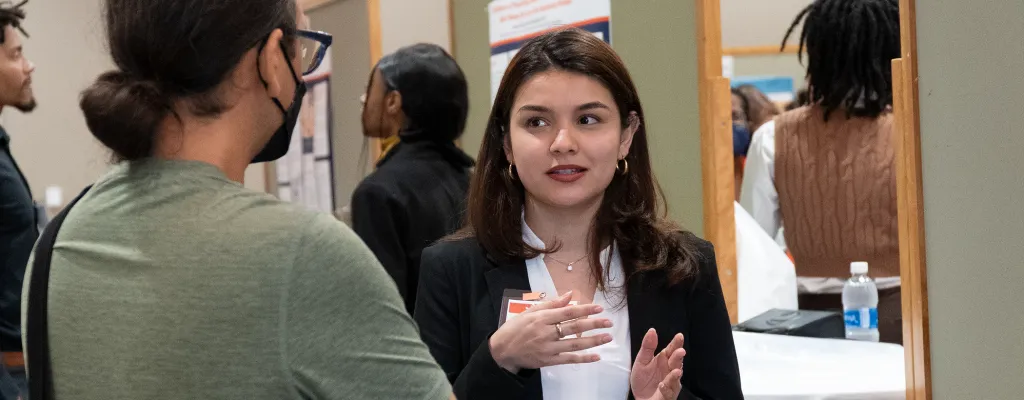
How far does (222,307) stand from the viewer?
0.93 metres

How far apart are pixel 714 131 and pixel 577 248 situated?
0.90 m

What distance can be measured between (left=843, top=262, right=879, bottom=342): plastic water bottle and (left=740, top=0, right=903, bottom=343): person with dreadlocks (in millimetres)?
135

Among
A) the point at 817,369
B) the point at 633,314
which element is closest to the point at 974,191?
the point at 633,314

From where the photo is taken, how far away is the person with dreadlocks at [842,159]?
9.69 ft

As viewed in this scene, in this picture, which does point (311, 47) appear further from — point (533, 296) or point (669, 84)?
point (669, 84)

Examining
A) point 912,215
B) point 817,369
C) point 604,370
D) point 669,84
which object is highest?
point 669,84

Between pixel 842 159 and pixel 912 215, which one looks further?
pixel 842 159

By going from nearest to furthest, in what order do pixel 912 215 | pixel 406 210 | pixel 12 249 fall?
pixel 912 215 → pixel 406 210 → pixel 12 249

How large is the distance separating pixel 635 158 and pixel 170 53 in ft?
3.20

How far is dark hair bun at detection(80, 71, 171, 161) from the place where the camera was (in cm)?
101

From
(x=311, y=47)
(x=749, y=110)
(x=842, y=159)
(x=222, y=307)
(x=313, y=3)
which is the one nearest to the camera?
(x=222, y=307)

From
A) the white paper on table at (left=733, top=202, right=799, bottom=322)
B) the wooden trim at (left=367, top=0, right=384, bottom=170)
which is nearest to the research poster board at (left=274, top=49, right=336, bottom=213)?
the wooden trim at (left=367, top=0, right=384, bottom=170)

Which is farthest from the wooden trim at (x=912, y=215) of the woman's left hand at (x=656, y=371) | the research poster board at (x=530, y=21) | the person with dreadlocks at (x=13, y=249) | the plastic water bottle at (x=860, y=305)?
the person with dreadlocks at (x=13, y=249)

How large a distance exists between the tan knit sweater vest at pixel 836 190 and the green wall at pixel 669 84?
64 centimetres
